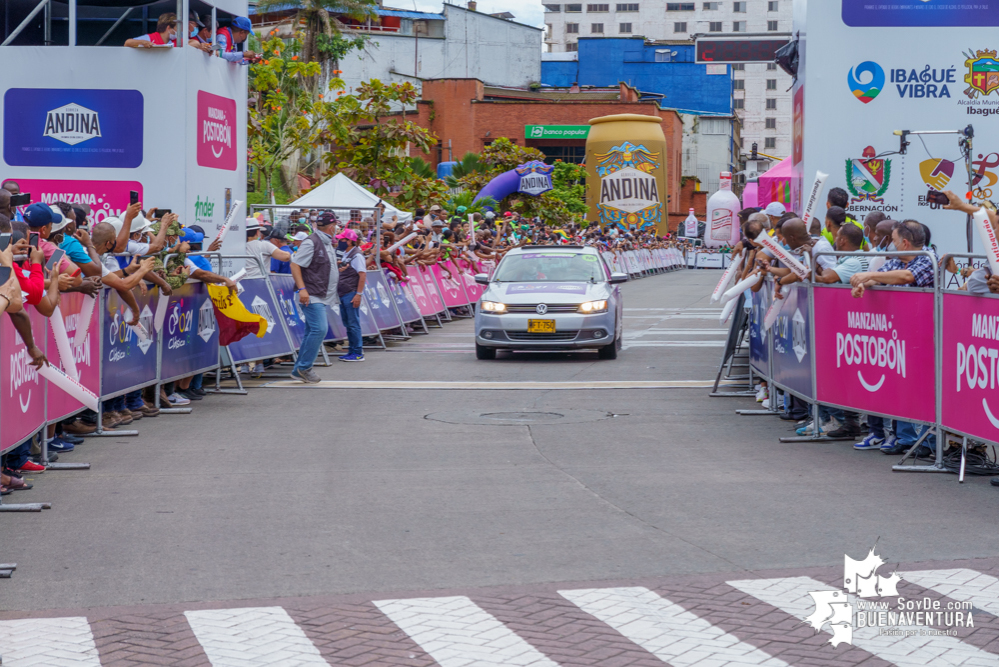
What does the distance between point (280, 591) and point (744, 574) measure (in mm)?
2321

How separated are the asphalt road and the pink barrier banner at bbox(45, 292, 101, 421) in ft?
1.66

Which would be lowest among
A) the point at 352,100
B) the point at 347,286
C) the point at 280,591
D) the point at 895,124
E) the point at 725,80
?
the point at 280,591

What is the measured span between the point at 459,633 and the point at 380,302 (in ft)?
53.1

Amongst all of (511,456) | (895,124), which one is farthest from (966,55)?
(511,456)

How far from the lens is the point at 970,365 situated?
340 inches

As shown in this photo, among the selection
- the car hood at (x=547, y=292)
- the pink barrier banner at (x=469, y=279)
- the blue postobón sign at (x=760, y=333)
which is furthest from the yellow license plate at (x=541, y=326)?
the pink barrier banner at (x=469, y=279)

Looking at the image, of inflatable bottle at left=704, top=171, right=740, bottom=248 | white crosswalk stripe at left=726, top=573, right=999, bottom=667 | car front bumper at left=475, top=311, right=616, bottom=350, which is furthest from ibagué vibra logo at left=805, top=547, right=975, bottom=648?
inflatable bottle at left=704, top=171, right=740, bottom=248

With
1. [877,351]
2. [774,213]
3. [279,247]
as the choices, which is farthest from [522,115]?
[877,351]

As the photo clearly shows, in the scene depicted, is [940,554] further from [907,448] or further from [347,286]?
[347,286]

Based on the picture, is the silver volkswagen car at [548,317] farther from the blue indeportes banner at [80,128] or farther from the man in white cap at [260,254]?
the blue indeportes banner at [80,128]

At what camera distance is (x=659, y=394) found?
1402 cm

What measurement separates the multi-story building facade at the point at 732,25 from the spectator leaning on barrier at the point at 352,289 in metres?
114

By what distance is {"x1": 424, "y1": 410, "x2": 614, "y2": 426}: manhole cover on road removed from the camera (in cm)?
1179

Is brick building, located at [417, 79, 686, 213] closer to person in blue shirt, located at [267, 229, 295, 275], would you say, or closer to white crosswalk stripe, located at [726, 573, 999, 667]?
person in blue shirt, located at [267, 229, 295, 275]
